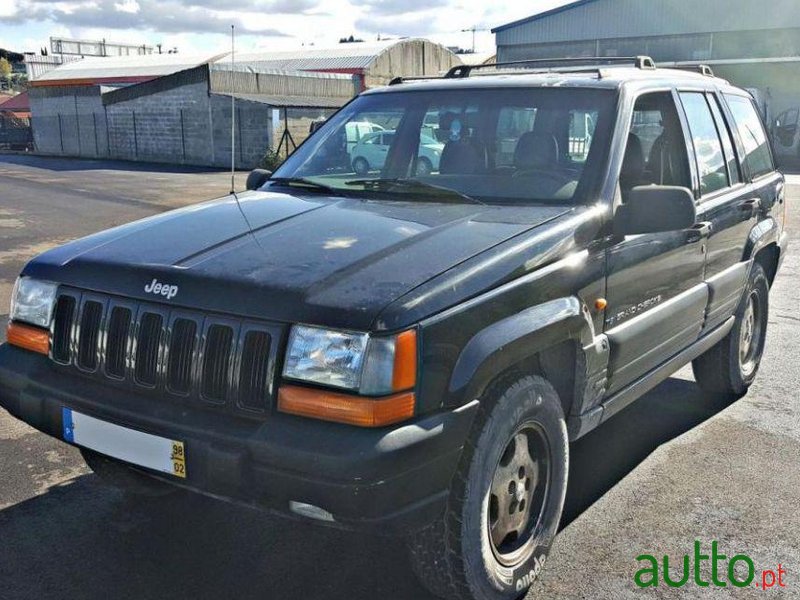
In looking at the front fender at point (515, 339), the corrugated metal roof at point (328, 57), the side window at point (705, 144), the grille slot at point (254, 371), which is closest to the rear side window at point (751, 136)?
the side window at point (705, 144)

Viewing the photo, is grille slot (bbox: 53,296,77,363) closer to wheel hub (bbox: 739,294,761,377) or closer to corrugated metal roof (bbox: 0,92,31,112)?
wheel hub (bbox: 739,294,761,377)

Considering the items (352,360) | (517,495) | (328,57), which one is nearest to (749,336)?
(517,495)

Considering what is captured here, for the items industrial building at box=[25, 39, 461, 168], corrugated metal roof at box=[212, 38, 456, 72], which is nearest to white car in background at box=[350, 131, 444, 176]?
industrial building at box=[25, 39, 461, 168]

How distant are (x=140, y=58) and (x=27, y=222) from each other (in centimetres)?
4419

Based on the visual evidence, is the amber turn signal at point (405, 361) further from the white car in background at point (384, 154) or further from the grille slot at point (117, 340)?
the white car in background at point (384, 154)

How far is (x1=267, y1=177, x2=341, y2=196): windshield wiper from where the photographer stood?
153 inches

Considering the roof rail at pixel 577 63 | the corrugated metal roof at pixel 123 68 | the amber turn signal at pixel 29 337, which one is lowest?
the amber turn signal at pixel 29 337

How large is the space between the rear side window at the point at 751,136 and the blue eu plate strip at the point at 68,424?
4074 mm

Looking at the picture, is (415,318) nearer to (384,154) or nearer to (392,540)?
(392,540)

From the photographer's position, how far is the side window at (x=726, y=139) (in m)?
4.69

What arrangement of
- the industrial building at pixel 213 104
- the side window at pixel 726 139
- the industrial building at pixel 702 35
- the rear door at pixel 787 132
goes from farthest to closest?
the industrial building at pixel 702 35 < the industrial building at pixel 213 104 < the rear door at pixel 787 132 < the side window at pixel 726 139

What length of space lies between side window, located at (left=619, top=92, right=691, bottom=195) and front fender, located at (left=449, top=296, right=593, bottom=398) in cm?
106
